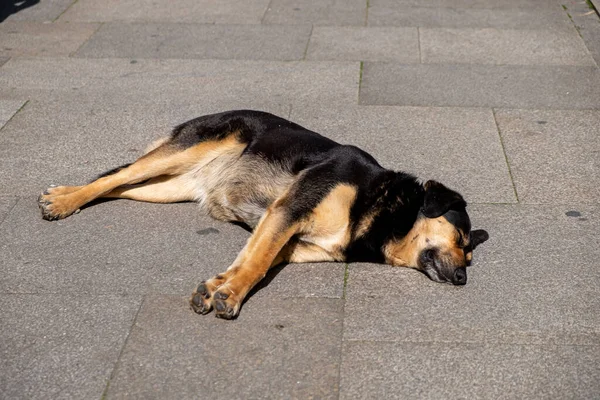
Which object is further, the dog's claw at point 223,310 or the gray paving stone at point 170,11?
the gray paving stone at point 170,11

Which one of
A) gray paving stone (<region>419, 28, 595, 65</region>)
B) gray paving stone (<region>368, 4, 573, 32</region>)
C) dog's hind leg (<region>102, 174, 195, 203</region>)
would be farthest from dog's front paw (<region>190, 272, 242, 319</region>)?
gray paving stone (<region>368, 4, 573, 32</region>)

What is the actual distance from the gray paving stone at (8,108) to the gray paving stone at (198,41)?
4.82 feet

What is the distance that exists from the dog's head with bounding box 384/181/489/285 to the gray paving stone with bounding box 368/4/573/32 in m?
5.59

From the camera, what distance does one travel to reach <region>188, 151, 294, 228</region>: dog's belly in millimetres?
5656

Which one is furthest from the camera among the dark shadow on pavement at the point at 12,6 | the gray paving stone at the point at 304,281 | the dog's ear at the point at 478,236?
the dark shadow on pavement at the point at 12,6

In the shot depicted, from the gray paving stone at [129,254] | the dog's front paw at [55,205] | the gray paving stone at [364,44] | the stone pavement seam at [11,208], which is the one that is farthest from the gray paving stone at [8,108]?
the gray paving stone at [364,44]

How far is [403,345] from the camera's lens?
14.9 feet

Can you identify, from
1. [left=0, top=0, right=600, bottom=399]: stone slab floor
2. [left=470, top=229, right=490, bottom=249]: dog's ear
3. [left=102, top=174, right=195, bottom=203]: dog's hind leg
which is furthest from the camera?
[left=102, top=174, right=195, bottom=203]: dog's hind leg

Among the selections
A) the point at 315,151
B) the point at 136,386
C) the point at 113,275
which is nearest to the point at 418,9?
the point at 315,151

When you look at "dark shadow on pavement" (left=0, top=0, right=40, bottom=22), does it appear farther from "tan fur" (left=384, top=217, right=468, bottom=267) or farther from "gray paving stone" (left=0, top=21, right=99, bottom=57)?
"tan fur" (left=384, top=217, right=468, bottom=267)

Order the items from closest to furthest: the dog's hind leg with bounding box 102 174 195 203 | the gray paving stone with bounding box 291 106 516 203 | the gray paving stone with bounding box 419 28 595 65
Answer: the dog's hind leg with bounding box 102 174 195 203 < the gray paving stone with bounding box 291 106 516 203 < the gray paving stone with bounding box 419 28 595 65

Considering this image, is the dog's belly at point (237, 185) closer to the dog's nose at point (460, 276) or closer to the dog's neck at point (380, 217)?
the dog's neck at point (380, 217)

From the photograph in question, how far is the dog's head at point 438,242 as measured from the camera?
16.7ft

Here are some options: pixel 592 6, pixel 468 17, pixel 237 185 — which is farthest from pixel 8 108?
pixel 592 6
